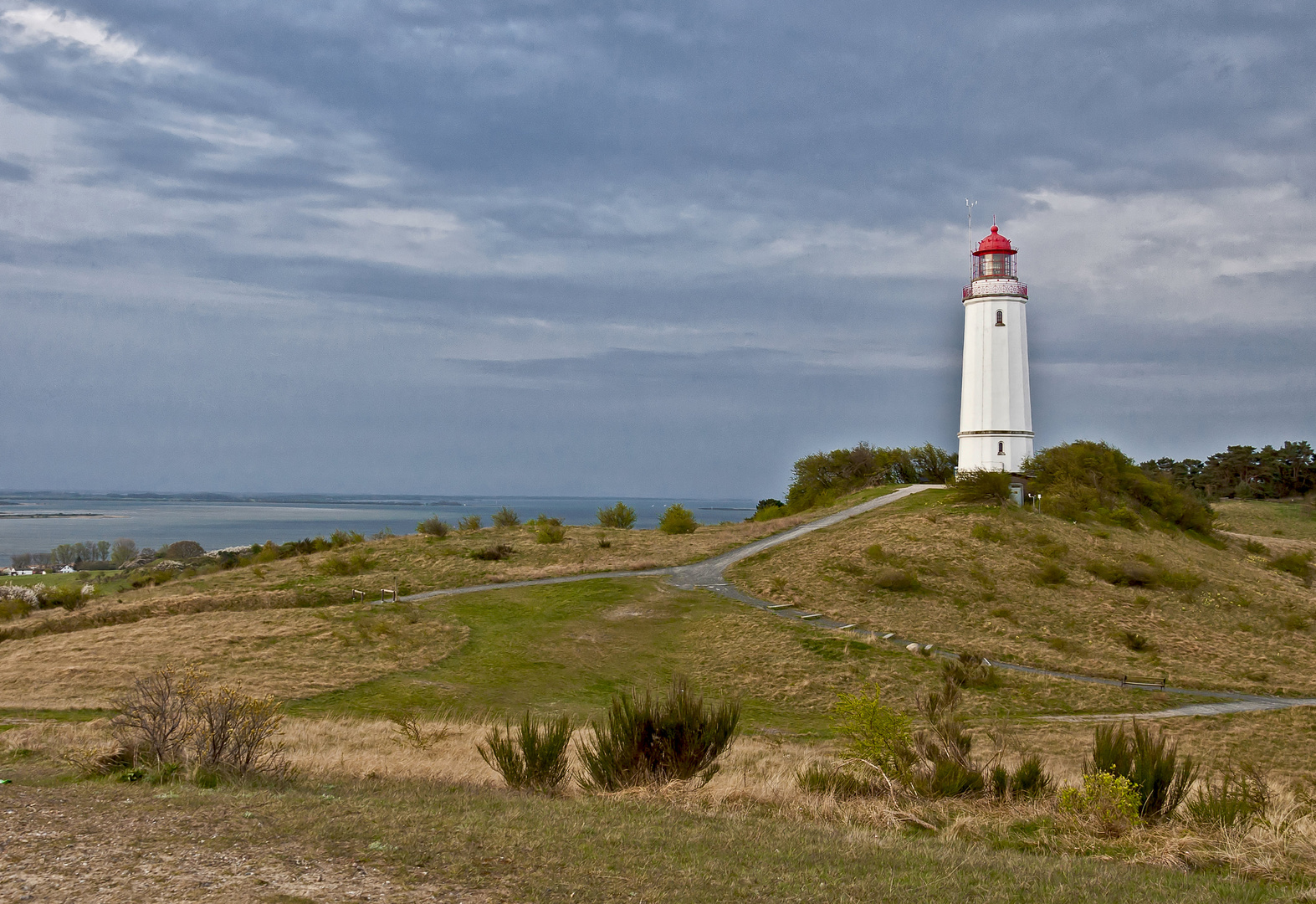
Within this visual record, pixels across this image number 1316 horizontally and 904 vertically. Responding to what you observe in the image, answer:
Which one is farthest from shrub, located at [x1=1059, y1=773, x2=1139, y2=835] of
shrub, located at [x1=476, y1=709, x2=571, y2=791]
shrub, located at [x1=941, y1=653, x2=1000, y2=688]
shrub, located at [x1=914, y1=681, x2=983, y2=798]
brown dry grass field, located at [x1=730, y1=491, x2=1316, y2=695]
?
brown dry grass field, located at [x1=730, y1=491, x2=1316, y2=695]

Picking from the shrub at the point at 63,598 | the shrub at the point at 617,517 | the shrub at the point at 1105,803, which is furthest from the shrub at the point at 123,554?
the shrub at the point at 1105,803

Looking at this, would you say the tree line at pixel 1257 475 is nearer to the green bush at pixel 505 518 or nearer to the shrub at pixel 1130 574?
the shrub at pixel 1130 574

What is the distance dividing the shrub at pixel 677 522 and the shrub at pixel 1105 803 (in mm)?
36633

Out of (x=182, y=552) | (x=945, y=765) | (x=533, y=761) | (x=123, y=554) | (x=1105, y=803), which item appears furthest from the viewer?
(x=123, y=554)

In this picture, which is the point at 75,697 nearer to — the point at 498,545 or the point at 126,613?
the point at 126,613

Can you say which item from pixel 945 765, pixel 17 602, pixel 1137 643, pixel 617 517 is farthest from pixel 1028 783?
pixel 617 517

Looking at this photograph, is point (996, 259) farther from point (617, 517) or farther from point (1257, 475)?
point (1257, 475)

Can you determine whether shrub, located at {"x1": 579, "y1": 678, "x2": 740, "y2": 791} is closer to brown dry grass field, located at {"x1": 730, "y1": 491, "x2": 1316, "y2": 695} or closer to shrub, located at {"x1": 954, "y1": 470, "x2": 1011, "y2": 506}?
brown dry grass field, located at {"x1": 730, "y1": 491, "x2": 1316, "y2": 695}

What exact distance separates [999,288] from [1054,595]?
17629 millimetres

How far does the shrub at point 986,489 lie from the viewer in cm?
3778

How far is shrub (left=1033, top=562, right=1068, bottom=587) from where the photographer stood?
30.5m

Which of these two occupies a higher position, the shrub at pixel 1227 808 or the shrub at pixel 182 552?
the shrub at pixel 1227 808

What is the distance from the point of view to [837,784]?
10.1 meters

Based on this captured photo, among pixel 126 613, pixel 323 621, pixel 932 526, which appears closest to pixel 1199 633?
pixel 932 526
